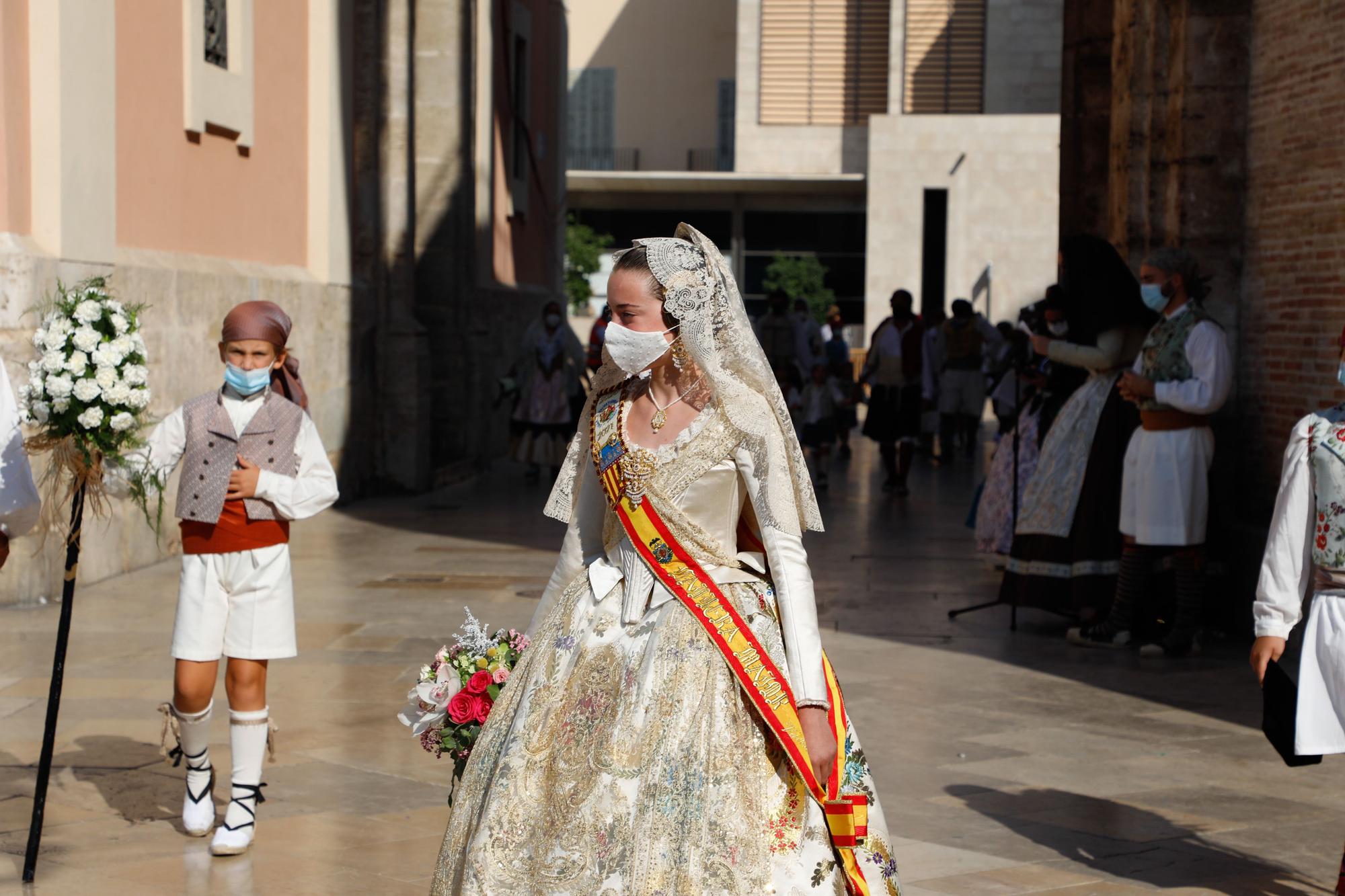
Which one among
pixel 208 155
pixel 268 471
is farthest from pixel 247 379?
pixel 208 155

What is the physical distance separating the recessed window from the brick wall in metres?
7.43

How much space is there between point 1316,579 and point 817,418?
1316cm

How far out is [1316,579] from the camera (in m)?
4.95

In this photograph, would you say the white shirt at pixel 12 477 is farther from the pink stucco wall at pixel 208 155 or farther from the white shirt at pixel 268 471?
the pink stucco wall at pixel 208 155

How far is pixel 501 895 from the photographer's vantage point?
3.91 metres

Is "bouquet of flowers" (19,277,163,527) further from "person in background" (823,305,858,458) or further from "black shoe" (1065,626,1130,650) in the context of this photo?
"person in background" (823,305,858,458)

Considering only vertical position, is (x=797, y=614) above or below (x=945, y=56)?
below

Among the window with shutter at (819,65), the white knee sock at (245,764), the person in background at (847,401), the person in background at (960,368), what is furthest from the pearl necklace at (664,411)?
the window with shutter at (819,65)

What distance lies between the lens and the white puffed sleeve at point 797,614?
3.93 metres

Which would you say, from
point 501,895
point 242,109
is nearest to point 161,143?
point 242,109

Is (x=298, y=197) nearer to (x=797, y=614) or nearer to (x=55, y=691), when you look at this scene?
(x=55, y=691)

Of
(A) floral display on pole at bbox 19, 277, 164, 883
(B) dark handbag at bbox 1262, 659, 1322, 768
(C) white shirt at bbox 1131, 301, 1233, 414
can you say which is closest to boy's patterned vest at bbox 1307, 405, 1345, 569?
(B) dark handbag at bbox 1262, 659, 1322, 768

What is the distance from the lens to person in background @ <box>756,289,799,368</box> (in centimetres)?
1742

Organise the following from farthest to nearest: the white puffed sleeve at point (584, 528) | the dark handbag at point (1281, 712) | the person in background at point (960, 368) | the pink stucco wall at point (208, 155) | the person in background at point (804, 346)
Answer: the person in background at point (960, 368) → the person in background at point (804, 346) → the pink stucco wall at point (208, 155) → the dark handbag at point (1281, 712) → the white puffed sleeve at point (584, 528)
